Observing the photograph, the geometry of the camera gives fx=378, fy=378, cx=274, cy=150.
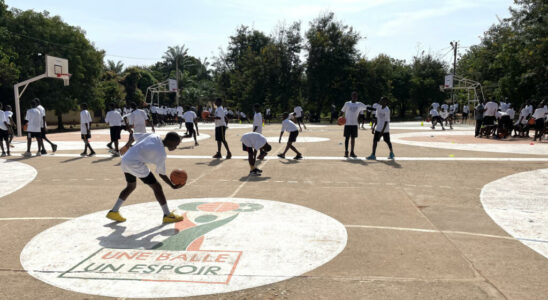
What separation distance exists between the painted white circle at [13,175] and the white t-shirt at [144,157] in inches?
161

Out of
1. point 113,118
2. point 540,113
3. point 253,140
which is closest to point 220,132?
point 253,140

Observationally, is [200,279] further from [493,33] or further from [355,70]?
[493,33]

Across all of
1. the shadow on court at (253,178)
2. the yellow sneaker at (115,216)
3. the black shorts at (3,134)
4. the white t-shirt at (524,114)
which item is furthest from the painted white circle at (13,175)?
the white t-shirt at (524,114)

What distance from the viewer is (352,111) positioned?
41.7 feet

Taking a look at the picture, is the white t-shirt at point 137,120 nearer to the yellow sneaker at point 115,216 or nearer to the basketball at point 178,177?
the yellow sneaker at point 115,216

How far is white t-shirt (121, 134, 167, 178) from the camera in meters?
5.41

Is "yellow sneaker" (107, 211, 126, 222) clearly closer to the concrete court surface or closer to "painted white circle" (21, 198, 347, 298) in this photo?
"painted white circle" (21, 198, 347, 298)

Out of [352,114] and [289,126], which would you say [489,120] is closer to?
[352,114]

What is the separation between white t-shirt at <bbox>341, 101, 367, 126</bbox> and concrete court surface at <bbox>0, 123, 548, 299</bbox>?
4.26ft

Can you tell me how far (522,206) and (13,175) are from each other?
11706 mm

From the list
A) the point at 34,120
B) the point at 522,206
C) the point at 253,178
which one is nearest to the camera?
the point at 522,206

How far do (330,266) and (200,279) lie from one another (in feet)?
4.49

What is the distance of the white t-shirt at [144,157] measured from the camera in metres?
5.41

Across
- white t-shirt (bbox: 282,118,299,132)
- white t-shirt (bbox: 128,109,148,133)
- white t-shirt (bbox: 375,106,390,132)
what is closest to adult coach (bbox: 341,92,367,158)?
white t-shirt (bbox: 375,106,390,132)
